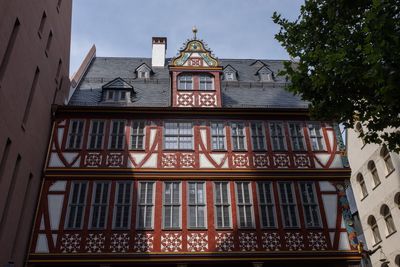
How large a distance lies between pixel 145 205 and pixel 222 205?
2.95 m

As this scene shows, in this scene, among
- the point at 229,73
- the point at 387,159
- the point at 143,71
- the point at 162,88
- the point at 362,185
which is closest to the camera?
the point at 162,88

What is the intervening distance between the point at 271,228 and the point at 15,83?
10285 millimetres

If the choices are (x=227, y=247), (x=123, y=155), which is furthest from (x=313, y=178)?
(x=123, y=155)

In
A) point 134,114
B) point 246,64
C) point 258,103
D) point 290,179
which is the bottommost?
point 290,179

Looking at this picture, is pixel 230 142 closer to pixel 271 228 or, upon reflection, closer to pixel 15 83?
pixel 271 228

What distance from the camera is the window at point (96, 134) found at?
18.5 metres

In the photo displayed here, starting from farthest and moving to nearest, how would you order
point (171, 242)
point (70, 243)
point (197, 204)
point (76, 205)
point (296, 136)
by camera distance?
point (296, 136)
point (197, 204)
point (76, 205)
point (171, 242)
point (70, 243)

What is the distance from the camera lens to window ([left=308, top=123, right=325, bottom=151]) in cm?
1895

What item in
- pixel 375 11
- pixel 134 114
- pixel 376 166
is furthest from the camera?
pixel 376 166

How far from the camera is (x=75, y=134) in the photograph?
18.8m

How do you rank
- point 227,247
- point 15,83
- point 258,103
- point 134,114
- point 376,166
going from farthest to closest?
point 376,166 < point 258,103 < point 134,114 < point 227,247 < point 15,83

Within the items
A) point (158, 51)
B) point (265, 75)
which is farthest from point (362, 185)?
point (158, 51)

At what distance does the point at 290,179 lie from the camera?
17.9 metres

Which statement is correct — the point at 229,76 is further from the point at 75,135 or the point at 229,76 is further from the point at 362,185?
the point at 362,185
